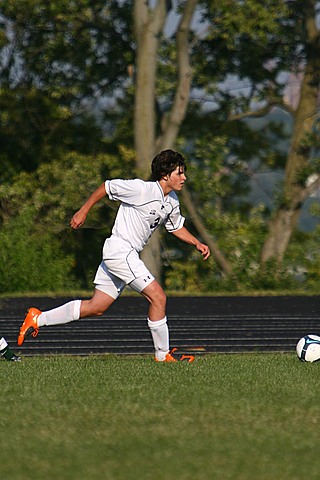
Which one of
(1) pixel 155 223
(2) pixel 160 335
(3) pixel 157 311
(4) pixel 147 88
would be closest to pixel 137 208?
(1) pixel 155 223

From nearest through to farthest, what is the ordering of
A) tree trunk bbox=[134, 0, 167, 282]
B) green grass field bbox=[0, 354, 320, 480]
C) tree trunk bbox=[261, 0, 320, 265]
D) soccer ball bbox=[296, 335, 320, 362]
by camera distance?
green grass field bbox=[0, 354, 320, 480], soccer ball bbox=[296, 335, 320, 362], tree trunk bbox=[134, 0, 167, 282], tree trunk bbox=[261, 0, 320, 265]

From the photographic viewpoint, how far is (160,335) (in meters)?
10.1

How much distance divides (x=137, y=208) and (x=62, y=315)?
1193 millimetres

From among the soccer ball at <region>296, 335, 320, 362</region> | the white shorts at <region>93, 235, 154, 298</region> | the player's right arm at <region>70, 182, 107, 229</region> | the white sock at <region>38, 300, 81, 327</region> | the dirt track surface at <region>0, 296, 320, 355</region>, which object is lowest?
the dirt track surface at <region>0, 296, 320, 355</region>

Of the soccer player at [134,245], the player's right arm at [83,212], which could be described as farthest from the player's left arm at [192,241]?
the player's right arm at [83,212]

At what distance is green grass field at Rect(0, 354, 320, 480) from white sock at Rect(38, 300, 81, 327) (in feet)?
1.46

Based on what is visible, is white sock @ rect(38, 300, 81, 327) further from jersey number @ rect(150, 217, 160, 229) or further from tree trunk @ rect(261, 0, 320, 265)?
tree trunk @ rect(261, 0, 320, 265)

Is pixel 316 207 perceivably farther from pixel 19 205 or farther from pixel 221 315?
pixel 221 315

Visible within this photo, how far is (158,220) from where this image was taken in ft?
33.0

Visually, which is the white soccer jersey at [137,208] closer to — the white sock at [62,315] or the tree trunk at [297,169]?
the white sock at [62,315]

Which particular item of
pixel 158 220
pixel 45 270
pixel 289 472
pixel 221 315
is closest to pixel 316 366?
pixel 158 220

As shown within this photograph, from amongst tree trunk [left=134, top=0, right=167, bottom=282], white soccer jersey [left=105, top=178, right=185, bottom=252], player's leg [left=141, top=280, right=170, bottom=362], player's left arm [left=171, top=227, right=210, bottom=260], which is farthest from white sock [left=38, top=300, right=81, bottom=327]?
tree trunk [left=134, top=0, right=167, bottom=282]

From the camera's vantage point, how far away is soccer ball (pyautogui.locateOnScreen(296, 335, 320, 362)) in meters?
10.5

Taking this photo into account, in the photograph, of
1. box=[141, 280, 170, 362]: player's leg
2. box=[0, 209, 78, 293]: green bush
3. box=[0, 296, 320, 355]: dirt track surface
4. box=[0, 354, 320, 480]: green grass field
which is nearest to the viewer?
box=[0, 354, 320, 480]: green grass field
